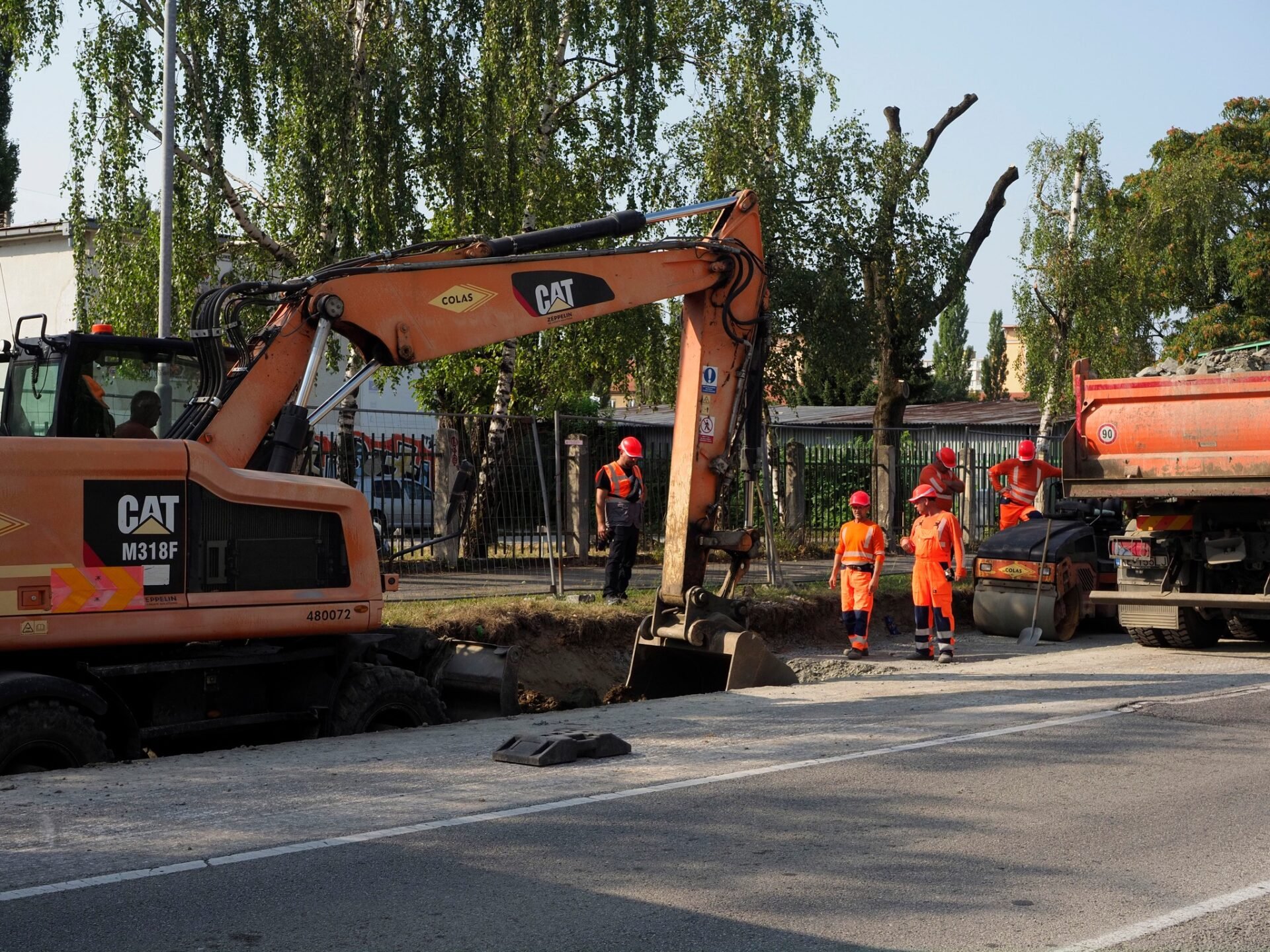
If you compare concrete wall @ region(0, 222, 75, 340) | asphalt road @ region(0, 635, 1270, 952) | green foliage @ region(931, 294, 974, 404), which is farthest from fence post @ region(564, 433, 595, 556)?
green foliage @ region(931, 294, 974, 404)

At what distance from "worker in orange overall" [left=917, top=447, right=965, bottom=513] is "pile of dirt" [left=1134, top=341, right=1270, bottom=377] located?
8.09 ft

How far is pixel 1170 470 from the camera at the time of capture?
13.8 meters

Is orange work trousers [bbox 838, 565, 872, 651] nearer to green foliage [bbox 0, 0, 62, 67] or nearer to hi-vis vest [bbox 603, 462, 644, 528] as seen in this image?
hi-vis vest [bbox 603, 462, 644, 528]

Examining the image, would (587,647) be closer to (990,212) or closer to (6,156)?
(990,212)

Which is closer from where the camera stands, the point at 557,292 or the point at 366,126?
the point at 557,292

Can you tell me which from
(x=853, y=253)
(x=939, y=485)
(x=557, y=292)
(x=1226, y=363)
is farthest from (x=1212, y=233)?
(x=557, y=292)

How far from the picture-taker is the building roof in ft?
116

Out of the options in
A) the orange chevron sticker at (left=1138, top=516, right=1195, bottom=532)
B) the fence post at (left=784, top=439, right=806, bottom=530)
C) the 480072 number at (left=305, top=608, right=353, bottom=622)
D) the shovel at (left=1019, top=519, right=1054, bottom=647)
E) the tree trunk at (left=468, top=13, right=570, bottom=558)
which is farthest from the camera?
the fence post at (left=784, top=439, right=806, bottom=530)

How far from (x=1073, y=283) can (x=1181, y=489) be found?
16275 millimetres

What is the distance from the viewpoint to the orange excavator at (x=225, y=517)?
7.62m

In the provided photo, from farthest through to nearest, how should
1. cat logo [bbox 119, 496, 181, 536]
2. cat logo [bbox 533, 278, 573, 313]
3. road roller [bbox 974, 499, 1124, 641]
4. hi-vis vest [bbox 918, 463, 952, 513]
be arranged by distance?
road roller [bbox 974, 499, 1124, 641]
hi-vis vest [bbox 918, 463, 952, 513]
cat logo [bbox 533, 278, 573, 313]
cat logo [bbox 119, 496, 181, 536]

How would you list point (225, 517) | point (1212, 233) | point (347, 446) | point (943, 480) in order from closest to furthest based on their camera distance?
1. point (225, 517)
2. point (347, 446)
3. point (943, 480)
4. point (1212, 233)

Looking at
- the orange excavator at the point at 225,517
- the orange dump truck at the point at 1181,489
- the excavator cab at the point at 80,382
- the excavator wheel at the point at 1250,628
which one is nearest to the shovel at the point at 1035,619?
the orange dump truck at the point at 1181,489

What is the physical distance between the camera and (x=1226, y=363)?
14875 mm
